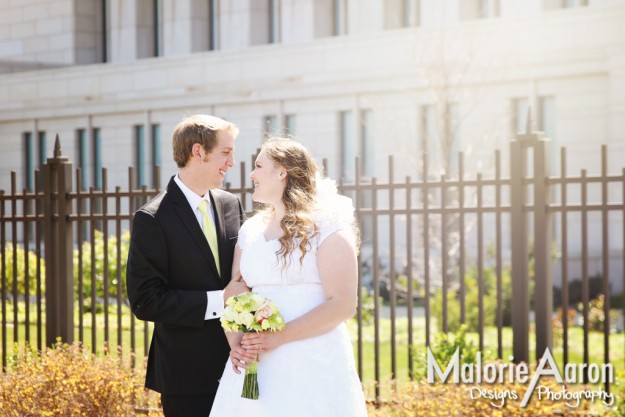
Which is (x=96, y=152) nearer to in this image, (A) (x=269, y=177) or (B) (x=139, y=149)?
(B) (x=139, y=149)

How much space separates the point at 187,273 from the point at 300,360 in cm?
82

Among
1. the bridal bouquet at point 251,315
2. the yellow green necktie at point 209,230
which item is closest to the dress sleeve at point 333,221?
the bridal bouquet at point 251,315

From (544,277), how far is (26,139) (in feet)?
86.3

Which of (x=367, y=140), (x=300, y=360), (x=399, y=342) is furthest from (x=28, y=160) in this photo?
(x=300, y=360)

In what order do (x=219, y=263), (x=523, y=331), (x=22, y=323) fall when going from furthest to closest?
(x=22, y=323) < (x=523, y=331) < (x=219, y=263)

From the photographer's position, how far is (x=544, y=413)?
6.73m

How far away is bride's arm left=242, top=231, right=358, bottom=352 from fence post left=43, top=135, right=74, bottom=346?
195 inches

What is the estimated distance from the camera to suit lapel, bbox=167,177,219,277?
5219 millimetres

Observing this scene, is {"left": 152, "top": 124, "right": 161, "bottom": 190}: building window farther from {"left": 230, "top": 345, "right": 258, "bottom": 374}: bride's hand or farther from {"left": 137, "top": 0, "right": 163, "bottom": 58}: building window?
{"left": 230, "top": 345, "right": 258, "bottom": 374}: bride's hand

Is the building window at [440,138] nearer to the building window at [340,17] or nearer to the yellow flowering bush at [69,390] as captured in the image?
the building window at [340,17]

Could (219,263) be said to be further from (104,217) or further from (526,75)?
(526,75)

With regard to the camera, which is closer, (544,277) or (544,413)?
(544,413)

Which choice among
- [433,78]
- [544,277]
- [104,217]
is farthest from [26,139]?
[544,277]

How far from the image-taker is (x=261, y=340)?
470cm
